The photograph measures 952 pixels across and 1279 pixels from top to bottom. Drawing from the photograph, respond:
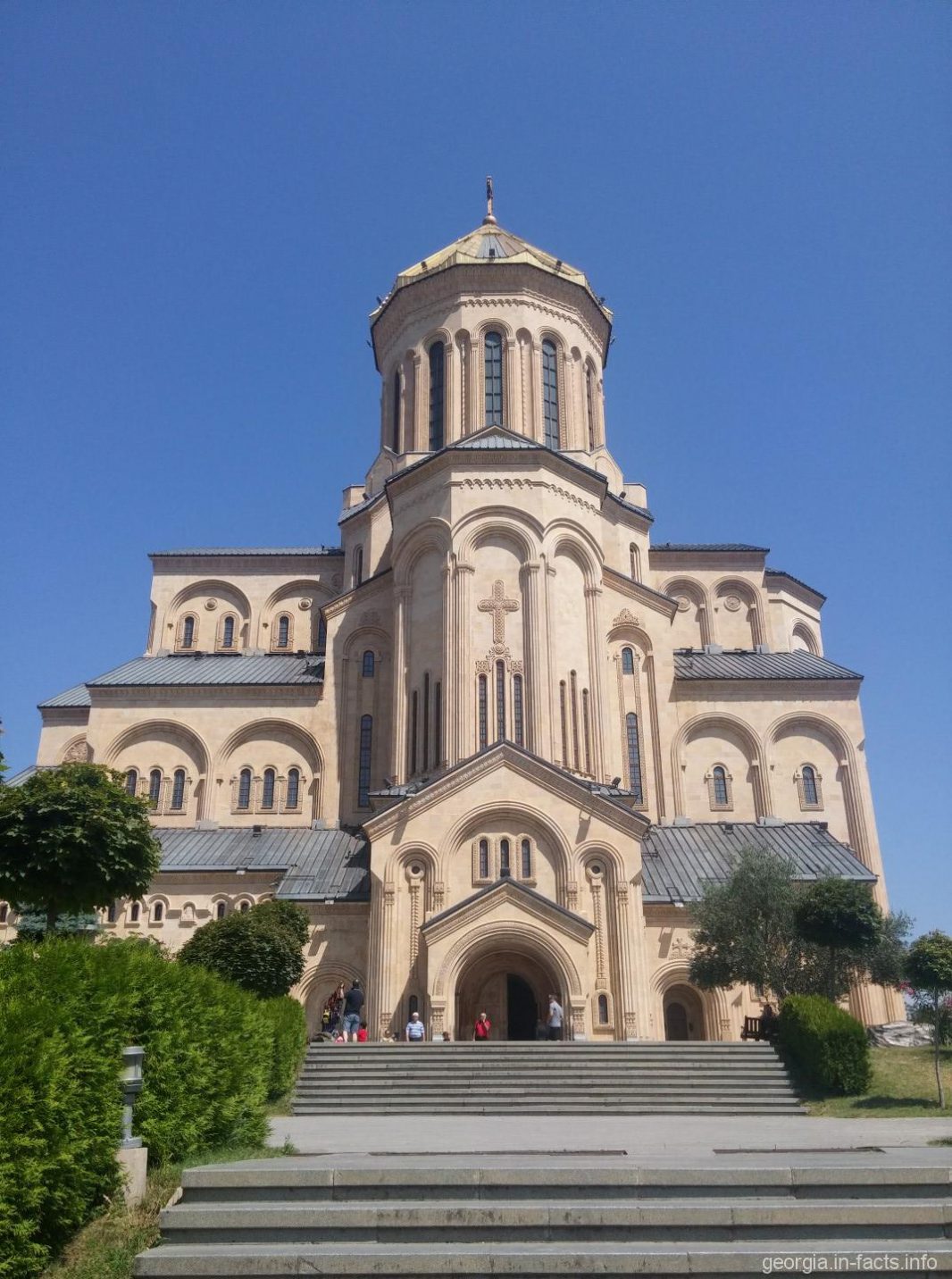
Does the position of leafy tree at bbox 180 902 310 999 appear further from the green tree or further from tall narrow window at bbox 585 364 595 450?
tall narrow window at bbox 585 364 595 450

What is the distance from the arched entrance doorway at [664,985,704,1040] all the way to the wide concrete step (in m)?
20.1

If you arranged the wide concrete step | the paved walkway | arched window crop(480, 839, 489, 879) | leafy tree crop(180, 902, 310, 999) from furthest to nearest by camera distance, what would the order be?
arched window crop(480, 839, 489, 879), leafy tree crop(180, 902, 310, 999), the paved walkway, the wide concrete step

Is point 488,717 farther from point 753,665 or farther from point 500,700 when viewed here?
point 753,665

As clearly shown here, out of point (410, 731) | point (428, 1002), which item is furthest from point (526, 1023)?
point (410, 731)

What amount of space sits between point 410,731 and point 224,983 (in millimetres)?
17064

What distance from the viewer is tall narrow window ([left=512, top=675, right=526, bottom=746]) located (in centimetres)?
2845

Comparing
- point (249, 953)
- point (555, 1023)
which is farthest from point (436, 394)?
point (555, 1023)

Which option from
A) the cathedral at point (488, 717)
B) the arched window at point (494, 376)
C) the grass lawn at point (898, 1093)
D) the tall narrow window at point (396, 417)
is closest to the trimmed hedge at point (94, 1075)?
the grass lawn at point (898, 1093)

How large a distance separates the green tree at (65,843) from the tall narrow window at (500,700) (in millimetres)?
12551

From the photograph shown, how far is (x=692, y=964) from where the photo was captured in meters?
23.3

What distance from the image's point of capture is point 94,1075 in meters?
8.31

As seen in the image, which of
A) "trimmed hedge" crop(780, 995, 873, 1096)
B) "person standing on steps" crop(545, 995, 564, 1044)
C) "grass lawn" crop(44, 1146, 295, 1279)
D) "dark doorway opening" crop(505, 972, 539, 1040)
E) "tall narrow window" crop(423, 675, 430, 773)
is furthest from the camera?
"tall narrow window" crop(423, 675, 430, 773)

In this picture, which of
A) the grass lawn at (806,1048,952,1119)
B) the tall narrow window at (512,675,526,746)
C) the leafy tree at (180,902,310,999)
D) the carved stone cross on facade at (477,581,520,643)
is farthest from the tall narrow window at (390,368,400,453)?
the grass lawn at (806,1048,952,1119)

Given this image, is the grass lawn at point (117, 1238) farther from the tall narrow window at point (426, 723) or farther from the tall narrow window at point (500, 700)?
the tall narrow window at point (426, 723)
